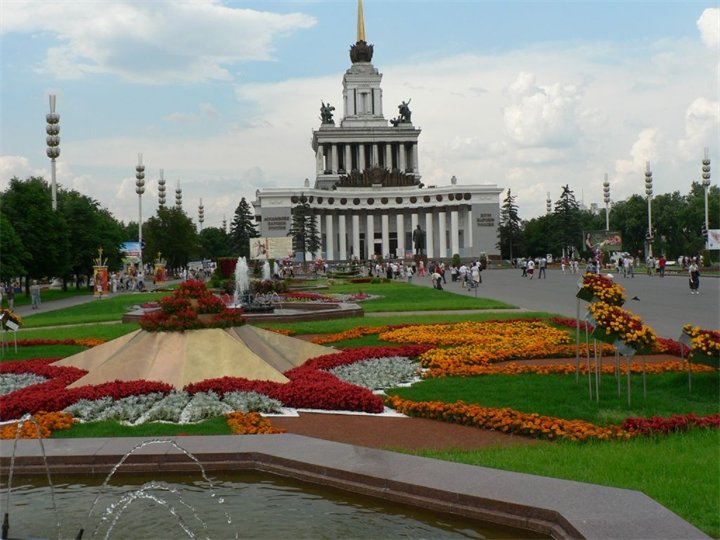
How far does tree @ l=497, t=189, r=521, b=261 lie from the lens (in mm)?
111688

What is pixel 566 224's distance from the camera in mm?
97125

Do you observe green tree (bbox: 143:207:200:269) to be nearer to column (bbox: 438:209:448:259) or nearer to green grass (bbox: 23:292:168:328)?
column (bbox: 438:209:448:259)

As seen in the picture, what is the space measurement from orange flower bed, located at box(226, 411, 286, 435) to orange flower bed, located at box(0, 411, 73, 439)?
211 centimetres

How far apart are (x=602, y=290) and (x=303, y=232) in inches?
3592

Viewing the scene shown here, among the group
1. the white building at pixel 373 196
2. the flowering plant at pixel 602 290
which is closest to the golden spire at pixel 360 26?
the white building at pixel 373 196

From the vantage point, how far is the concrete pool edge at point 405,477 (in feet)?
19.6

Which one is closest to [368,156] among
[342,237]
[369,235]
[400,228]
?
[400,228]

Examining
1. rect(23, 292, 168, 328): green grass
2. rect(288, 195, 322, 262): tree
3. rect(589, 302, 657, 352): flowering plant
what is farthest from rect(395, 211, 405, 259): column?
rect(589, 302, 657, 352): flowering plant

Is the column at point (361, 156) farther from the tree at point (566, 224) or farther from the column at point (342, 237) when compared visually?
the tree at point (566, 224)

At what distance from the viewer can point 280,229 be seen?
375ft

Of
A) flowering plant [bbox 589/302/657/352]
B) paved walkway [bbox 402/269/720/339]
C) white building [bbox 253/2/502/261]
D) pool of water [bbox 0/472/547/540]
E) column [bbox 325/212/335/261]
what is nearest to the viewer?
pool of water [bbox 0/472/547/540]

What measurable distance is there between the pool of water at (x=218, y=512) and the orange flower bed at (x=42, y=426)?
1891mm

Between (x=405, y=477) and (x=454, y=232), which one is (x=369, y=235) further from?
(x=405, y=477)

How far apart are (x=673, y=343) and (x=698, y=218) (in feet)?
288
